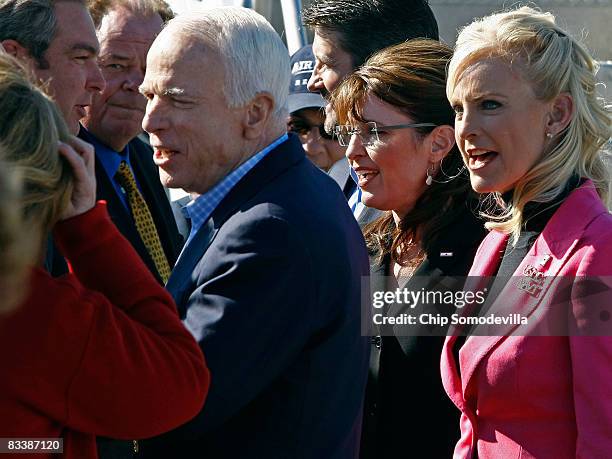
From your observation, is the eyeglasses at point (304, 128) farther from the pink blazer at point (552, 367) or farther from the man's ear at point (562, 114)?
the pink blazer at point (552, 367)

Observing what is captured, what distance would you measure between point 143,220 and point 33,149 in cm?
195

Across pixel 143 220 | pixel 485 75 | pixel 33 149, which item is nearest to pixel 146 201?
pixel 143 220

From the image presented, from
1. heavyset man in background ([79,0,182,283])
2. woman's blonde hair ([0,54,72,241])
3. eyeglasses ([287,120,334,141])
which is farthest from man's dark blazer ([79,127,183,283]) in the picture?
woman's blonde hair ([0,54,72,241])

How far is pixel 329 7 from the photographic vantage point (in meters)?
4.05

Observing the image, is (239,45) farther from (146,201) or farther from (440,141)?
(146,201)

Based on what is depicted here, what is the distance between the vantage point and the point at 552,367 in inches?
93.4

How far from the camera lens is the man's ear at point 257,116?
249 cm

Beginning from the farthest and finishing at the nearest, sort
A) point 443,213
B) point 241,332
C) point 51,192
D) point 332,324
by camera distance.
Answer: point 443,213
point 332,324
point 241,332
point 51,192

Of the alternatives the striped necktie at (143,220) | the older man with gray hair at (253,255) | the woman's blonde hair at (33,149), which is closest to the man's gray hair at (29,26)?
the striped necktie at (143,220)

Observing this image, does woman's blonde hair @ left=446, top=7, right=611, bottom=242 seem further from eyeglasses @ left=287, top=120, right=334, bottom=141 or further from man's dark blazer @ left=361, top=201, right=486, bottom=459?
eyeglasses @ left=287, top=120, right=334, bottom=141

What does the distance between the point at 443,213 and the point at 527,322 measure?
82 cm

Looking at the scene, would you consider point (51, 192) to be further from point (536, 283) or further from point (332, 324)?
point (536, 283)

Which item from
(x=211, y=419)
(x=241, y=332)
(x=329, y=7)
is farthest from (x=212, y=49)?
(x=329, y=7)

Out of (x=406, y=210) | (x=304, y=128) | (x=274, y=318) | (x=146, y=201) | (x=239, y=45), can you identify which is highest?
(x=239, y=45)
